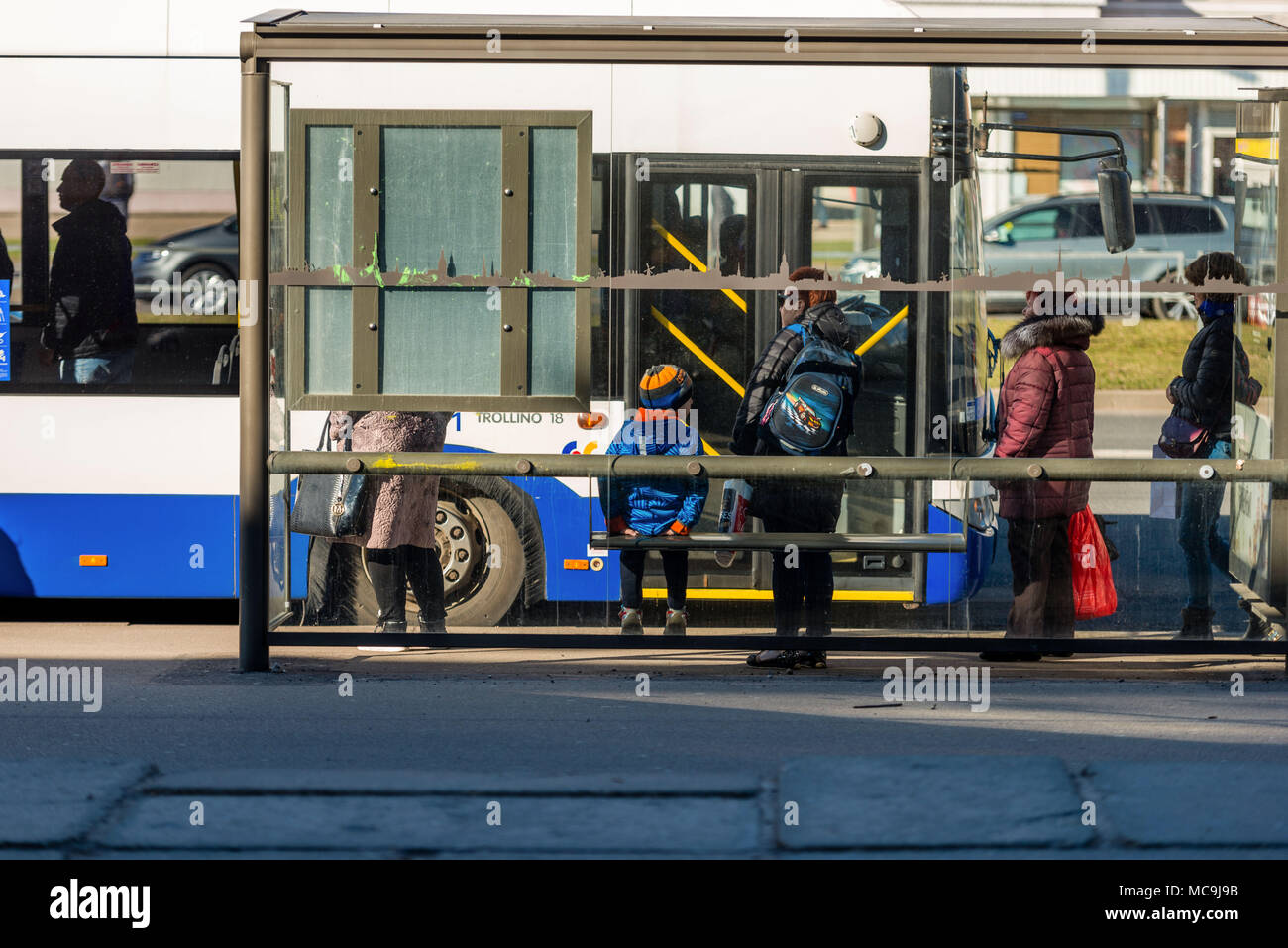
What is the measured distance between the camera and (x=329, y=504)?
740 centimetres

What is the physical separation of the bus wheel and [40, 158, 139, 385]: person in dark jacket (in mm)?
1906

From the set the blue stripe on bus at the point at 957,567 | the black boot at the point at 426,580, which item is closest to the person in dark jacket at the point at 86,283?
the black boot at the point at 426,580

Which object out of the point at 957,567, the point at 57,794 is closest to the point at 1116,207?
the point at 957,567

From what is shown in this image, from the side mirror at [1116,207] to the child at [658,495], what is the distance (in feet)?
A: 6.29

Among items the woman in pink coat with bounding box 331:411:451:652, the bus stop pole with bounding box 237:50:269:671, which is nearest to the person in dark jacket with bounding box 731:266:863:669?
the woman in pink coat with bounding box 331:411:451:652

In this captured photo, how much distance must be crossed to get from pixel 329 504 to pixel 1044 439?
3103 mm

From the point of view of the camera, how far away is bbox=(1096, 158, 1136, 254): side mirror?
23.9 feet

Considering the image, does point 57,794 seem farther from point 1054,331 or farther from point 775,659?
point 1054,331

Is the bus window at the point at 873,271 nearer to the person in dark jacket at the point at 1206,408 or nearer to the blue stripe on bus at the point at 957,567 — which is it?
the blue stripe on bus at the point at 957,567

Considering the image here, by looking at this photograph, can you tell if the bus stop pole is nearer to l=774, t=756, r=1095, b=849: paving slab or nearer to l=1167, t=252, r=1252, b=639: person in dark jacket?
l=774, t=756, r=1095, b=849: paving slab

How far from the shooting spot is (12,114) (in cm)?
844
